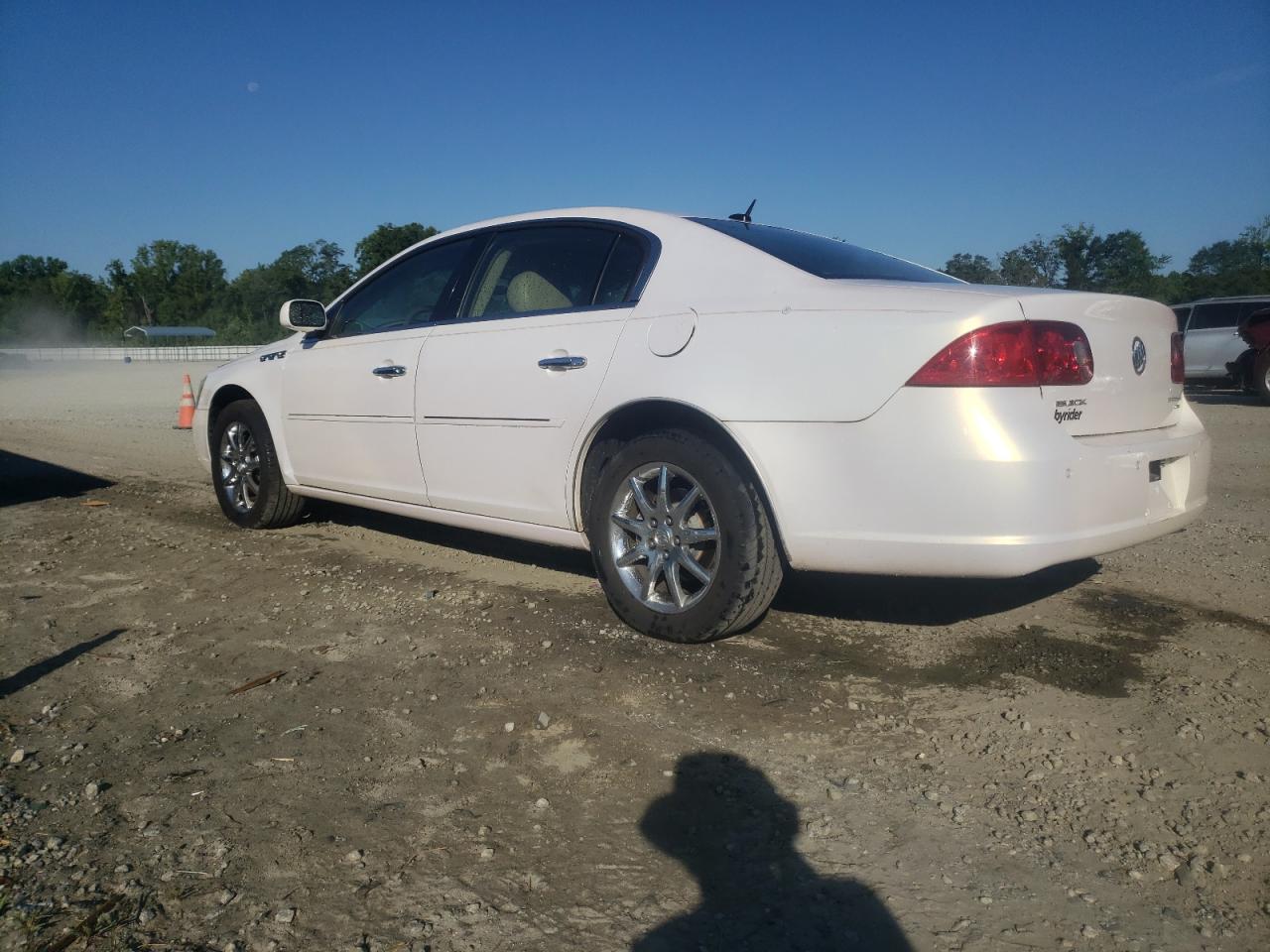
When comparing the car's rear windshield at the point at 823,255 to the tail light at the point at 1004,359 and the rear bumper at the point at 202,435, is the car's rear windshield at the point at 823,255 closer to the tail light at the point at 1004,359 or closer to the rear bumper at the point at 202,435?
the tail light at the point at 1004,359

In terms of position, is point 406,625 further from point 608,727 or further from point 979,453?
point 979,453

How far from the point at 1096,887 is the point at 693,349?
2036mm

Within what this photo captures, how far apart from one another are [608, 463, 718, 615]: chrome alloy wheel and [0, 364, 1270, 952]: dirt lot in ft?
0.74

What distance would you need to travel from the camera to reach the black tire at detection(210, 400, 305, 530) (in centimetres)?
540

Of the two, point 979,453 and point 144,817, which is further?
point 979,453

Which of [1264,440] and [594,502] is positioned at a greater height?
[594,502]

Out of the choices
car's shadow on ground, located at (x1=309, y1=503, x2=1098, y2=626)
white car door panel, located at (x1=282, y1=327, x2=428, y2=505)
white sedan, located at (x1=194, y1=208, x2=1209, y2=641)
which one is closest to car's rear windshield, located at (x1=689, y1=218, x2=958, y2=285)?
white sedan, located at (x1=194, y1=208, x2=1209, y2=641)

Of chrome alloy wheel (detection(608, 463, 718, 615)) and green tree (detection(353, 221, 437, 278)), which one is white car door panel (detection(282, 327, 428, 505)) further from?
green tree (detection(353, 221, 437, 278))

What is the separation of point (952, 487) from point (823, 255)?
130 centimetres

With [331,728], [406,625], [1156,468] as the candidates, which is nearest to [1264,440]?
[1156,468]

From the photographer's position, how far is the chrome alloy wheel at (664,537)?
134 inches

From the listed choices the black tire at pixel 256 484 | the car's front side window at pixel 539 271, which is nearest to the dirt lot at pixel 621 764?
the black tire at pixel 256 484

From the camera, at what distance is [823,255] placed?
3764mm

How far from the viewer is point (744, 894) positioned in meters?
1.97
